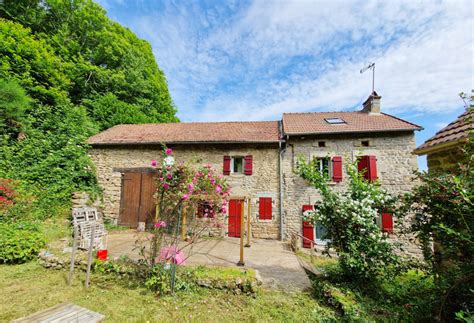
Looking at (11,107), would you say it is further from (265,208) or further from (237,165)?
(265,208)

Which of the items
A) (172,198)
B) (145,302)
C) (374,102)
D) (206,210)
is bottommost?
(145,302)

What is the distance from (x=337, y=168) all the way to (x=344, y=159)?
1.55ft

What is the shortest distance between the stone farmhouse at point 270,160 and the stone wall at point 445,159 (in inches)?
153

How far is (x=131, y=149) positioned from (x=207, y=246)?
18.4 ft

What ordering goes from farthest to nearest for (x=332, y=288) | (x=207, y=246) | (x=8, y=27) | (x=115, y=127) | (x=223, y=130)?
1. (x=115, y=127)
2. (x=223, y=130)
3. (x=8, y=27)
4. (x=207, y=246)
5. (x=332, y=288)

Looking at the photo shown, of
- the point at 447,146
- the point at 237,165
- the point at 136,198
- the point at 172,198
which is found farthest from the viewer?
the point at 237,165

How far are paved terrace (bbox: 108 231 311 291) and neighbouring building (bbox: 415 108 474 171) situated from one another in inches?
133

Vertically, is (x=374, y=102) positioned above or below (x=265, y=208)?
above

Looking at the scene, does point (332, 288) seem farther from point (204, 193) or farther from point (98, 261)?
point (98, 261)

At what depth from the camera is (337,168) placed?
778 centimetres

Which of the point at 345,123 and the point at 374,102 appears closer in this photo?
the point at 345,123

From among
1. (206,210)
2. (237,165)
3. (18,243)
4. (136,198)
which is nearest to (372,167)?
(237,165)

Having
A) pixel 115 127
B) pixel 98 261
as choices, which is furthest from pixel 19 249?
pixel 115 127

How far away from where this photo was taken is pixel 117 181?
27.8 feet
